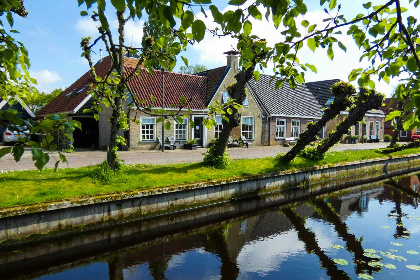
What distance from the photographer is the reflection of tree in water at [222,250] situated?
20.0 ft

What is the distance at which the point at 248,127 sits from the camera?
27.8 metres

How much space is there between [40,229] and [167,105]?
16.6m

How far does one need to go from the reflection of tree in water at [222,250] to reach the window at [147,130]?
559 inches

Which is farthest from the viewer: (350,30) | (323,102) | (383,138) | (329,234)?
(383,138)

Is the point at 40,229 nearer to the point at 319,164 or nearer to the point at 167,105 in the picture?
the point at 319,164

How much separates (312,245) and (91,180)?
6.26 meters

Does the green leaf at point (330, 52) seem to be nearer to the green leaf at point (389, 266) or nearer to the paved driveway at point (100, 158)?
the green leaf at point (389, 266)

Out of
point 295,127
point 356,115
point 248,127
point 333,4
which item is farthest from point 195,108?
point 333,4

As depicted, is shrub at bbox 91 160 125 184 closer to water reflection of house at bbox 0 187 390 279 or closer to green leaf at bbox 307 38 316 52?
water reflection of house at bbox 0 187 390 279

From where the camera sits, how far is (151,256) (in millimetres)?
6840

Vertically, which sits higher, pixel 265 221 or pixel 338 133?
pixel 338 133

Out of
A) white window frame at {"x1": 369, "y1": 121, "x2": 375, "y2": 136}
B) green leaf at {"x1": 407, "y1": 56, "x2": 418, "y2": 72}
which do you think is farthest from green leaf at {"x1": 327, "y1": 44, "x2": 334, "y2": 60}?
white window frame at {"x1": 369, "y1": 121, "x2": 375, "y2": 136}

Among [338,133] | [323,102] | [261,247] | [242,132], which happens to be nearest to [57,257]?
[261,247]

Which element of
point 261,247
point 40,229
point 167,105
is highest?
point 167,105
